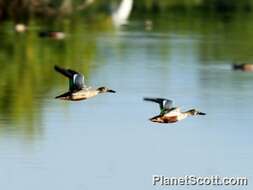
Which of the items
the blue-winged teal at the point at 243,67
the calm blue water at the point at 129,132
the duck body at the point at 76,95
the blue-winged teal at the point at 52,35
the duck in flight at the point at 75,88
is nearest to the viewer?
the duck body at the point at 76,95

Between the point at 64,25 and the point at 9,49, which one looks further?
the point at 64,25

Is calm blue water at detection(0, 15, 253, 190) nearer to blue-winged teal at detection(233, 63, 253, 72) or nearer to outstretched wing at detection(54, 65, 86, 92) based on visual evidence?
blue-winged teal at detection(233, 63, 253, 72)

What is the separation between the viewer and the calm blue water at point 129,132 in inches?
701

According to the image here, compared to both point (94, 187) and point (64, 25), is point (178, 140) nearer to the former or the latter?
point (94, 187)

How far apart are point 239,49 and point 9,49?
208 inches

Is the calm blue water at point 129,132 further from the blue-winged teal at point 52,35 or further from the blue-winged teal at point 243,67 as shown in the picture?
the blue-winged teal at point 52,35

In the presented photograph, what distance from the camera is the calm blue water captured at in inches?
701

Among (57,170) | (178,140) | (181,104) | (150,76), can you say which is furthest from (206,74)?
(57,170)

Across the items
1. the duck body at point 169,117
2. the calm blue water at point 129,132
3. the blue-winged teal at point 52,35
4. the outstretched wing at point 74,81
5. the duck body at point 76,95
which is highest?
the outstretched wing at point 74,81

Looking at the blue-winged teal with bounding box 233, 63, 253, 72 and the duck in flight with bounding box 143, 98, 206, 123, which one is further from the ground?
the duck in flight with bounding box 143, 98, 206, 123

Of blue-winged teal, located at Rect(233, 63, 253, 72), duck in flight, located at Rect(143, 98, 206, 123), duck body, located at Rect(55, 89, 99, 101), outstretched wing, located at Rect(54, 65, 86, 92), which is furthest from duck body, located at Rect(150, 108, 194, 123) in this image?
blue-winged teal, located at Rect(233, 63, 253, 72)

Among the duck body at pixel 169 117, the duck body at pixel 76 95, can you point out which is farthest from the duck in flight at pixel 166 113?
the duck body at pixel 76 95


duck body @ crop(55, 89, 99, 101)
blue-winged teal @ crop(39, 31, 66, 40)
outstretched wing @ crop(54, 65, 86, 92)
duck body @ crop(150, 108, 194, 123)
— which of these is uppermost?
outstretched wing @ crop(54, 65, 86, 92)

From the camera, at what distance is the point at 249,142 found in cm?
1966
